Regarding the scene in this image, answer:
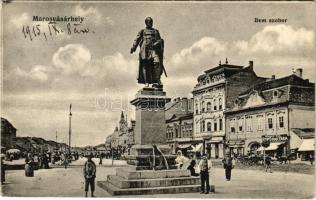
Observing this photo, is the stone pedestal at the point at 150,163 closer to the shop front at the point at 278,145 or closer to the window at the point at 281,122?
the shop front at the point at 278,145

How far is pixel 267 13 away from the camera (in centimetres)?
1102

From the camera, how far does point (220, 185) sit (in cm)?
1096

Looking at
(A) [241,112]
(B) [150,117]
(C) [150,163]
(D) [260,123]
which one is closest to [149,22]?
(B) [150,117]

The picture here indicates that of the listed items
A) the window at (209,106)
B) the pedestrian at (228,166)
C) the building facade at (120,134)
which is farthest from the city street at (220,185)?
the window at (209,106)

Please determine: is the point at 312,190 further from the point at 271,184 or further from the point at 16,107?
the point at 16,107

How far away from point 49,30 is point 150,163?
3857 mm

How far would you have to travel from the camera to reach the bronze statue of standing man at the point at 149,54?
34.7ft

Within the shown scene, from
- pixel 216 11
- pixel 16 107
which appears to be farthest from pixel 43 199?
pixel 216 11

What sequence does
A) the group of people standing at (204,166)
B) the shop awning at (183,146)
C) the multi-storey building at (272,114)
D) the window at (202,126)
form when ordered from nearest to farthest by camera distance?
the group of people standing at (204,166), the multi-storey building at (272,114), the shop awning at (183,146), the window at (202,126)

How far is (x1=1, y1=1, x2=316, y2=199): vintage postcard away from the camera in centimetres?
1066

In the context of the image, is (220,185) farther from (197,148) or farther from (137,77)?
(137,77)

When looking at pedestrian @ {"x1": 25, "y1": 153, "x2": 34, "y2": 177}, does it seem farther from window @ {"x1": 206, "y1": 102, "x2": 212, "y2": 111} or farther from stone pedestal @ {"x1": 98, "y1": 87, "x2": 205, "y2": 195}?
window @ {"x1": 206, "y1": 102, "x2": 212, "y2": 111}

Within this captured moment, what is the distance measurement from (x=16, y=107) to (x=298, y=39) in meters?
6.64

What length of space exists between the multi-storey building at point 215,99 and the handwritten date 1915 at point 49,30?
10.4 ft
